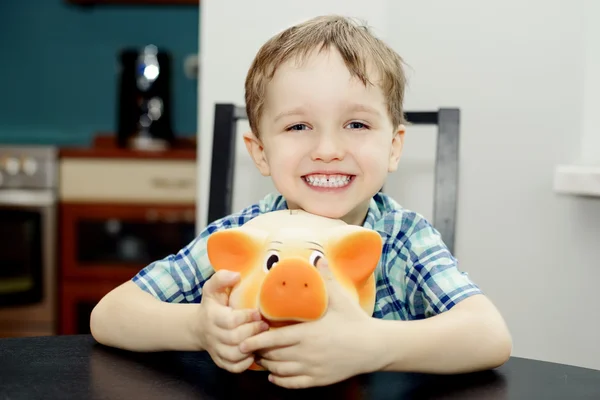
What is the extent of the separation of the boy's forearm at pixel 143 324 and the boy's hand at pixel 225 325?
0.05 m

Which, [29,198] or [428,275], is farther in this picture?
[29,198]

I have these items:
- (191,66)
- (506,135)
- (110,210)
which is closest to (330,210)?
(506,135)

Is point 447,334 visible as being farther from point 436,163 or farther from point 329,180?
point 436,163

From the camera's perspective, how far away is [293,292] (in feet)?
1.74

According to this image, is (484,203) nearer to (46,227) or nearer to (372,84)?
(372,84)

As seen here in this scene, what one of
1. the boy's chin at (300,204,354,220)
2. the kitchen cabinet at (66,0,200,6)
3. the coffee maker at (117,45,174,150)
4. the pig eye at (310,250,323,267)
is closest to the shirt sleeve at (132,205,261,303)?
the boy's chin at (300,204,354,220)

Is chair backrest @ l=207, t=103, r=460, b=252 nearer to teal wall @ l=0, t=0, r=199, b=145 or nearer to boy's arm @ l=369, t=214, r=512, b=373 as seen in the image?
boy's arm @ l=369, t=214, r=512, b=373

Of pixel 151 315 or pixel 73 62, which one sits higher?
pixel 73 62

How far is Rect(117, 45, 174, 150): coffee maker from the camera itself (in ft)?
9.00

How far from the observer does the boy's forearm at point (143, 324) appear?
27.0 inches

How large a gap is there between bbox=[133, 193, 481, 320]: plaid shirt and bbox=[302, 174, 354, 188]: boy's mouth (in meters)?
0.13

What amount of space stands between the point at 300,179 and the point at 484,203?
0.84 meters

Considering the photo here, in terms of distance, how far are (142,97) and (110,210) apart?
0.51 m

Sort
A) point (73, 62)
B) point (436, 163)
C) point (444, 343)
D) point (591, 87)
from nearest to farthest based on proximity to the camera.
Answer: point (444, 343)
point (436, 163)
point (591, 87)
point (73, 62)
